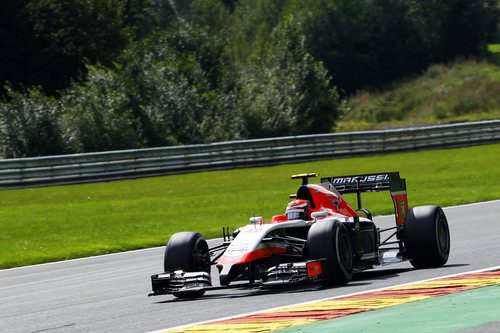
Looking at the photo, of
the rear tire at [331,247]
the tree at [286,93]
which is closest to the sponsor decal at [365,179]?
the rear tire at [331,247]

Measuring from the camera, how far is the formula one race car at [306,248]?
11.3 meters

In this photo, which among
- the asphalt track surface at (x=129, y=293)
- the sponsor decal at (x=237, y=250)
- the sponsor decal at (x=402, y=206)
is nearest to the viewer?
the asphalt track surface at (x=129, y=293)

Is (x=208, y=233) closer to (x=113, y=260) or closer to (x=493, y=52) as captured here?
(x=113, y=260)

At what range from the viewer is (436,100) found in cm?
6531

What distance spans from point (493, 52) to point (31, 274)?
7378 centimetres

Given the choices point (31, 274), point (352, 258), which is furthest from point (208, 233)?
point (352, 258)

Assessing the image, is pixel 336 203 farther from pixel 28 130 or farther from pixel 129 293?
pixel 28 130

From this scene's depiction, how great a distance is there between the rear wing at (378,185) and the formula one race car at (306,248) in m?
0.02

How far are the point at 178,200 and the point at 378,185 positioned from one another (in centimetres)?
1397

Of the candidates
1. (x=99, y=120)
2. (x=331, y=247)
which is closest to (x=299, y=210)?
(x=331, y=247)

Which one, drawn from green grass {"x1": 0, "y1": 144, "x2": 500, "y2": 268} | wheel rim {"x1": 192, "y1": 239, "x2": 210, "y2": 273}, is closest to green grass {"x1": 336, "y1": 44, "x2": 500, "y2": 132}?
green grass {"x1": 0, "y1": 144, "x2": 500, "y2": 268}

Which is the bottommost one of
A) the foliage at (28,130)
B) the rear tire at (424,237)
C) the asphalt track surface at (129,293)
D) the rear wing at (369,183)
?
the asphalt track surface at (129,293)

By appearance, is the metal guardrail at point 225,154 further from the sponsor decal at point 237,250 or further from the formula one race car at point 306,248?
the sponsor decal at point 237,250

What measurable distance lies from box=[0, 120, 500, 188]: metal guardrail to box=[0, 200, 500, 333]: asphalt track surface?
1256 cm
